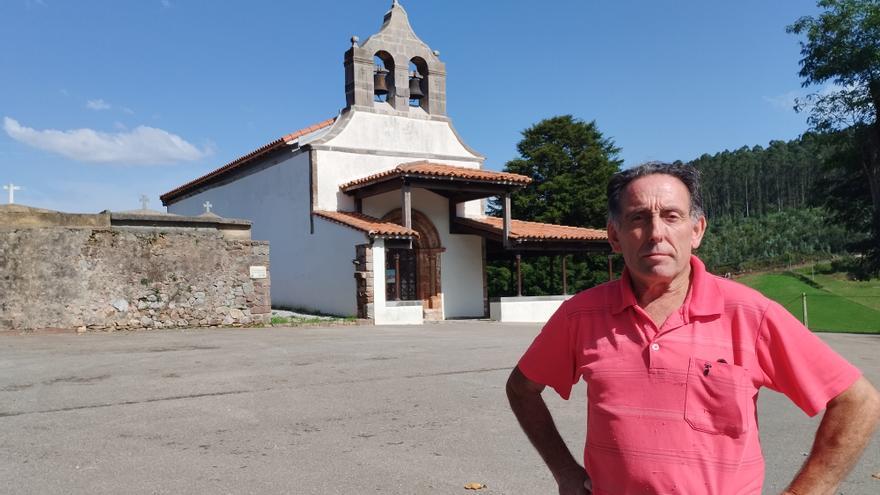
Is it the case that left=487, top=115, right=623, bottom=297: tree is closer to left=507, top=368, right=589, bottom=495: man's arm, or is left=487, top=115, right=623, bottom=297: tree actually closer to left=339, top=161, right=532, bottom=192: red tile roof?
left=339, top=161, right=532, bottom=192: red tile roof

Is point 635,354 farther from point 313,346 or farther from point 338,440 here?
point 313,346

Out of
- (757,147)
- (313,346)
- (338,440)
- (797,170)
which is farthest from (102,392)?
(757,147)

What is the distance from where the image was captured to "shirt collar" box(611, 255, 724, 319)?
197cm

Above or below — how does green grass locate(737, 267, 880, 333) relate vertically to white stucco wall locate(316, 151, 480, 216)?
below

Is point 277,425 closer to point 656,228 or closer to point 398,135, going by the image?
point 656,228

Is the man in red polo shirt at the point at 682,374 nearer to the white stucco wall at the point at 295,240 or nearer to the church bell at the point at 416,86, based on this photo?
the white stucco wall at the point at 295,240

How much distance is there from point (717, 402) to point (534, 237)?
64.0ft

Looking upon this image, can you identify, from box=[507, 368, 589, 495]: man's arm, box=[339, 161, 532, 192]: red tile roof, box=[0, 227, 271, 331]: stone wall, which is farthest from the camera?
box=[339, 161, 532, 192]: red tile roof

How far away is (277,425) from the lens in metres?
5.77

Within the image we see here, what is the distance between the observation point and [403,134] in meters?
22.6

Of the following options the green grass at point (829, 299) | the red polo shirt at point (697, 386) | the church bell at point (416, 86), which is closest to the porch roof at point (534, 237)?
the church bell at point (416, 86)

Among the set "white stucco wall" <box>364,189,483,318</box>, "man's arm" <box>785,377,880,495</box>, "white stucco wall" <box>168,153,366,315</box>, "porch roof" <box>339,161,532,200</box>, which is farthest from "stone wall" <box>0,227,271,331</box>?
"man's arm" <box>785,377,880,495</box>

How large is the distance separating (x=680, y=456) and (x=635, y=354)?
299 millimetres

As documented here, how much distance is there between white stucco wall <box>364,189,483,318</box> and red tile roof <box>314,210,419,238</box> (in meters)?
1.17
